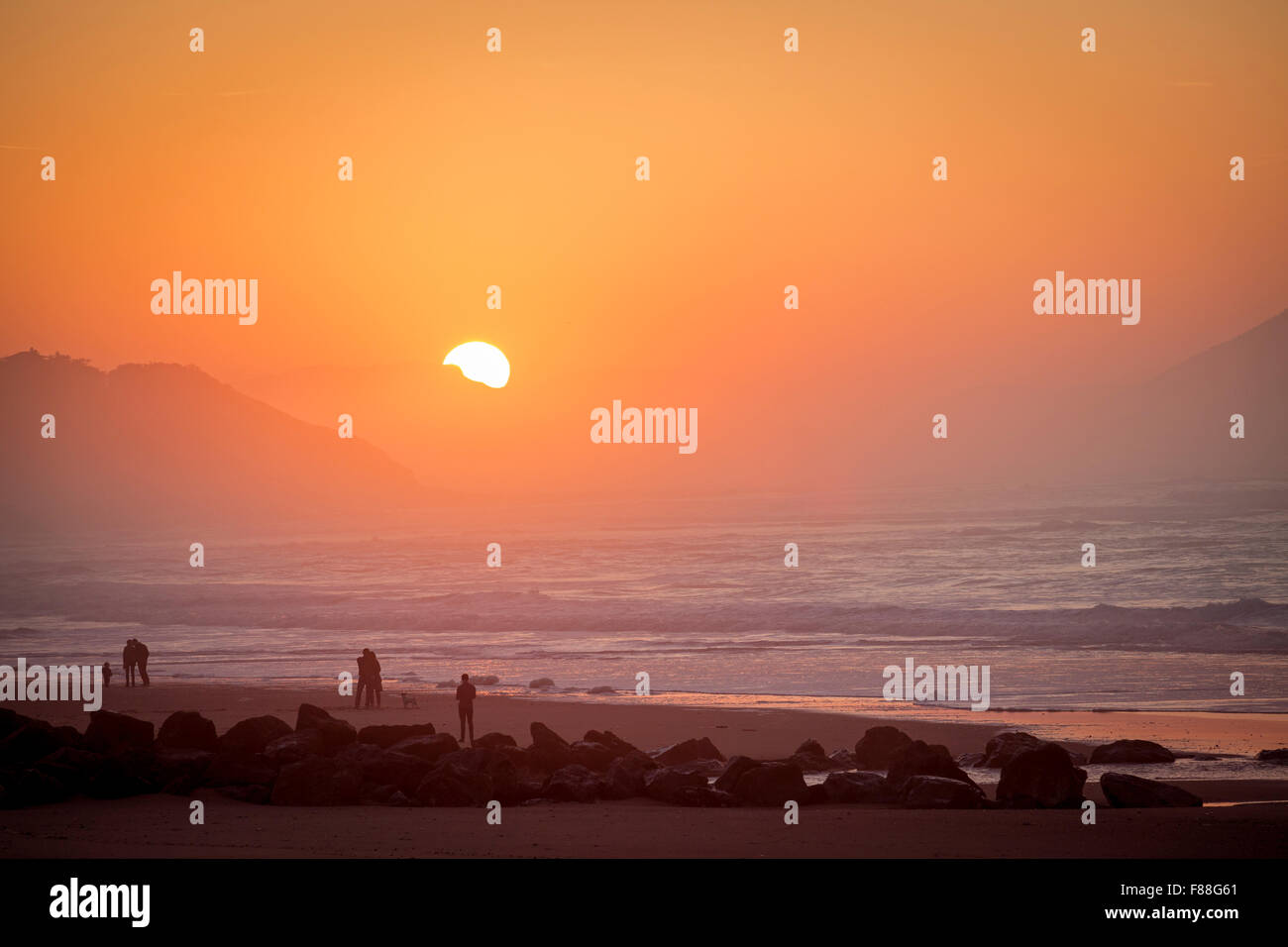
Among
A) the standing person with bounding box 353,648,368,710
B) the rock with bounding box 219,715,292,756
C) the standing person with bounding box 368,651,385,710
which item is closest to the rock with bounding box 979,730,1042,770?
the rock with bounding box 219,715,292,756

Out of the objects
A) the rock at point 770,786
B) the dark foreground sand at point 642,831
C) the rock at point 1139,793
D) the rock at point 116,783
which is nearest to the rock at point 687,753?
the dark foreground sand at point 642,831

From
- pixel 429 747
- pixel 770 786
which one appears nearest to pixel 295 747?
pixel 429 747

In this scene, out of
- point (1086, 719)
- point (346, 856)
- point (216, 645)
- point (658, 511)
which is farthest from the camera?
point (658, 511)

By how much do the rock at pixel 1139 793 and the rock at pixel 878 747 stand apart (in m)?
3.55

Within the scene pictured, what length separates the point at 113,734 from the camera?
48.7 ft

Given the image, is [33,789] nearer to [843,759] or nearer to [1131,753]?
[843,759]

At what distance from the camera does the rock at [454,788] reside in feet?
42.9

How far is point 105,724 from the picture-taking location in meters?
14.8

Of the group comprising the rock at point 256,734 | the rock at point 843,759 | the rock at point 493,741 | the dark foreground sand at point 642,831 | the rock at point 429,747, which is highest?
the rock at point 256,734

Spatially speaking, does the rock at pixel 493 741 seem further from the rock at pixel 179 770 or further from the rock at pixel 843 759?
the rock at pixel 843 759

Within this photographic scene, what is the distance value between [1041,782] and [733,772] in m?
3.52
